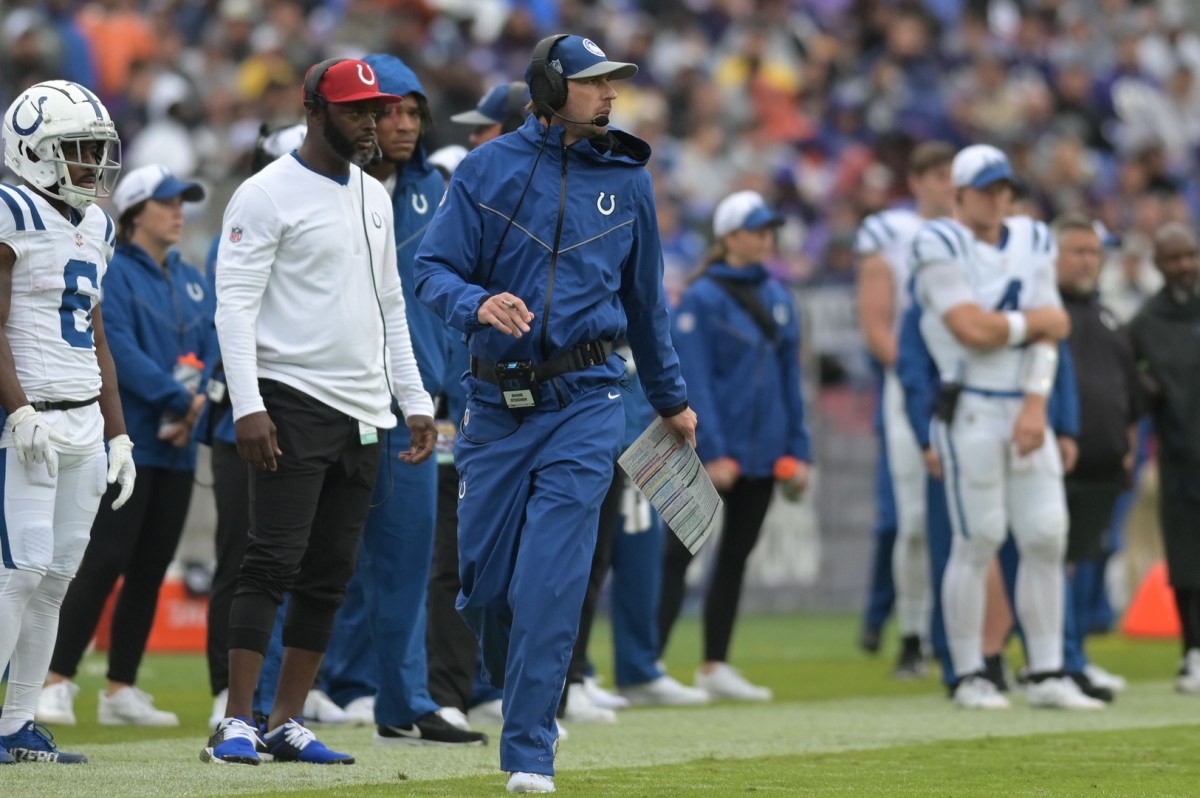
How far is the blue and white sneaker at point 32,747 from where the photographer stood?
6305 mm

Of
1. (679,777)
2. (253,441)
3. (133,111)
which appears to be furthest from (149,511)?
(133,111)

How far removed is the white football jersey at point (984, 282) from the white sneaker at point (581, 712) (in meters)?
2.33

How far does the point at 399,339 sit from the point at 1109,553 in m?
7.06

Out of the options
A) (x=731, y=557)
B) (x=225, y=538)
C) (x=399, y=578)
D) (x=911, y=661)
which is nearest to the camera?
(x=399, y=578)

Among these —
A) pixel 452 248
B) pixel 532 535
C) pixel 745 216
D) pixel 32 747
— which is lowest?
pixel 32 747

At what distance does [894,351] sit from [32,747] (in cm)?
646

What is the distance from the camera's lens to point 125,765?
21.0 feet

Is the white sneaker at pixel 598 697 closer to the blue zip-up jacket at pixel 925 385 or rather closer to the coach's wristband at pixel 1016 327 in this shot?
the blue zip-up jacket at pixel 925 385

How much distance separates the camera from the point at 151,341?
8539mm

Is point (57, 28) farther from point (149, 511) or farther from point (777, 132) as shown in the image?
point (149, 511)

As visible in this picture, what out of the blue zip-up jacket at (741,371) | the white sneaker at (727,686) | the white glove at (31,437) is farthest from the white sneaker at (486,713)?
the white glove at (31,437)

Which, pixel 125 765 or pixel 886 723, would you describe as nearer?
pixel 125 765

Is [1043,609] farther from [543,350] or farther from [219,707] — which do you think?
[543,350]

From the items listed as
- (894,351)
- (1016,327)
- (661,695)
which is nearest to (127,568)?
(661,695)
